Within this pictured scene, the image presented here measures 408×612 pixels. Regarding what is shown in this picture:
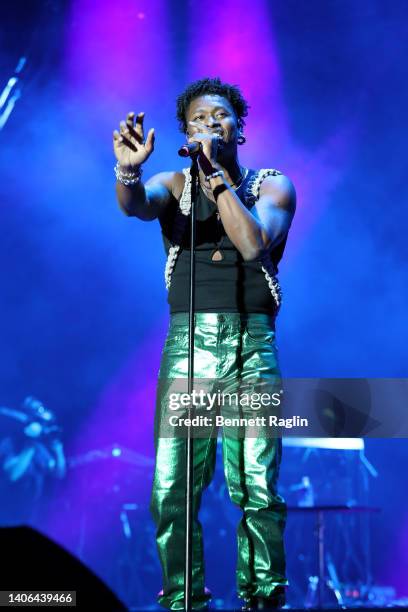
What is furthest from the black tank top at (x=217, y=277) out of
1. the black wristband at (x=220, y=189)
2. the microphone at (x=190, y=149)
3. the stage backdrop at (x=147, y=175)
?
the stage backdrop at (x=147, y=175)

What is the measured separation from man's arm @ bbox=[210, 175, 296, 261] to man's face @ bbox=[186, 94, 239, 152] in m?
0.21

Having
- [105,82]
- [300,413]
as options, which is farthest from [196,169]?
[105,82]

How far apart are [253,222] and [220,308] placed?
0.29 meters

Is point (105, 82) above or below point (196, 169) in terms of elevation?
above

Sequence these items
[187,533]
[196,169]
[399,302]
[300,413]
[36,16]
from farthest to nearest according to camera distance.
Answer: [399,302] → [36,16] → [300,413] → [196,169] → [187,533]

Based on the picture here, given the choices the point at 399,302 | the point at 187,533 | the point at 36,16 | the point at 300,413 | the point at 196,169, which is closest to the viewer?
the point at 187,533

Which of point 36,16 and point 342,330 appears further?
point 342,330

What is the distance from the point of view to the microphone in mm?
1898

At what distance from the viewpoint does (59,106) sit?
17.5 ft

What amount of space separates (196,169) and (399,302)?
3.84m

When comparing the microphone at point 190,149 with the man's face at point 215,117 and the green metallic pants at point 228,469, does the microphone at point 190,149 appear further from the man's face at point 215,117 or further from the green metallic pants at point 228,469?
the green metallic pants at point 228,469

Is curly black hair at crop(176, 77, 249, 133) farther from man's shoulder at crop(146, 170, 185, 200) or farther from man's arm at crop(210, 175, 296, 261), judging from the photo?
man's arm at crop(210, 175, 296, 261)

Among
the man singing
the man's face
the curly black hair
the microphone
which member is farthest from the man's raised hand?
the curly black hair

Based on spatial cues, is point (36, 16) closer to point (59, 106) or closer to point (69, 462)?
point (59, 106)
